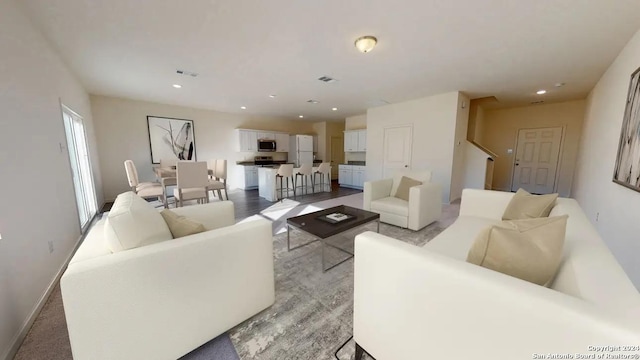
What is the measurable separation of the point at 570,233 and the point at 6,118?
12.4ft

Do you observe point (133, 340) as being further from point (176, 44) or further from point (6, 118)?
point (176, 44)

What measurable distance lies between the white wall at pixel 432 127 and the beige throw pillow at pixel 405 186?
1841 millimetres

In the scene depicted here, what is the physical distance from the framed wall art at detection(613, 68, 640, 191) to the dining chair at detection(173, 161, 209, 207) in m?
5.39

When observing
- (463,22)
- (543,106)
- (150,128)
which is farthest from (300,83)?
(543,106)

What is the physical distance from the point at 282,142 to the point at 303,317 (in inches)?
269

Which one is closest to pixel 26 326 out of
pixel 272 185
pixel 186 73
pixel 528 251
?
pixel 528 251

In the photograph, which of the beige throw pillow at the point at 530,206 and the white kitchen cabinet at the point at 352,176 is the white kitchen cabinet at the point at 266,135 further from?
the beige throw pillow at the point at 530,206

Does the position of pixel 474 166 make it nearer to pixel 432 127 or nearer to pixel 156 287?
pixel 432 127

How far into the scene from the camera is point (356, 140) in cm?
712

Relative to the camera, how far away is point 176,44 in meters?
2.54

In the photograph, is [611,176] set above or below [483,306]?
above

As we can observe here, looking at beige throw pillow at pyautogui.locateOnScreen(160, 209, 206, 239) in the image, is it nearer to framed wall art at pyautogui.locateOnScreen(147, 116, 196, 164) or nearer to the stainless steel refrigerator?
framed wall art at pyautogui.locateOnScreen(147, 116, 196, 164)

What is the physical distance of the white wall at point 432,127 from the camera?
4609mm

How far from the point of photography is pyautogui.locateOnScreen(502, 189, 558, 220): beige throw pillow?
1.75m
